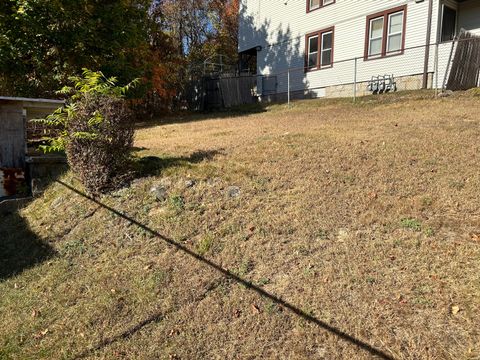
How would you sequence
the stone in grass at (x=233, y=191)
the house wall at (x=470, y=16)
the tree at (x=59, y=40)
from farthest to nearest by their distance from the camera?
the house wall at (x=470, y=16), the tree at (x=59, y=40), the stone in grass at (x=233, y=191)

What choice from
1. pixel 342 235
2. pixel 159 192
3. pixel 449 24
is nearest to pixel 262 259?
pixel 342 235

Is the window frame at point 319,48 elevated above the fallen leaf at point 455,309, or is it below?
above

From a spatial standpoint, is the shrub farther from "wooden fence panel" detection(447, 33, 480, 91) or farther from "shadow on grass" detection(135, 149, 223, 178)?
"wooden fence panel" detection(447, 33, 480, 91)

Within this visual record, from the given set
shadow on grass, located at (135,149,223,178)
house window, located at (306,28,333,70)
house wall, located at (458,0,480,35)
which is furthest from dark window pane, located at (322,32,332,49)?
shadow on grass, located at (135,149,223,178)

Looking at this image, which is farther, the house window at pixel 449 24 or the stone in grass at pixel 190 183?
the house window at pixel 449 24

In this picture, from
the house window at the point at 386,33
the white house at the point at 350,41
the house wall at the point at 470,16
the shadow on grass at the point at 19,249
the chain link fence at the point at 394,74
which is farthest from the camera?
the house window at the point at 386,33

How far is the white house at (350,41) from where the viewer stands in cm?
1265

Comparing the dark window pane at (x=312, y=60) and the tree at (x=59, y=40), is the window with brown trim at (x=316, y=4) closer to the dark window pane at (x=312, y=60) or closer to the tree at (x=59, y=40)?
the dark window pane at (x=312, y=60)

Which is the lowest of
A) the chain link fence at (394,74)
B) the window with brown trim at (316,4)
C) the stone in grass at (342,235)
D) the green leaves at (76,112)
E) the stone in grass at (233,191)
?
the stone in grass at (342,235)

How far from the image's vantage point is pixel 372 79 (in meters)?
14.2

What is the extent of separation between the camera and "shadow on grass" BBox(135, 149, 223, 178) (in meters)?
5.91

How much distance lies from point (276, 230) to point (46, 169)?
4.55m

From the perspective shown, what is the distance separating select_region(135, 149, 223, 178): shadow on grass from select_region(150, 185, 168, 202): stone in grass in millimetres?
431

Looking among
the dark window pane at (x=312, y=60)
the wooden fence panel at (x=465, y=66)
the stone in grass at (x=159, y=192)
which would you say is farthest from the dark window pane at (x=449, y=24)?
the stone in grass at (x=159, y=192)
